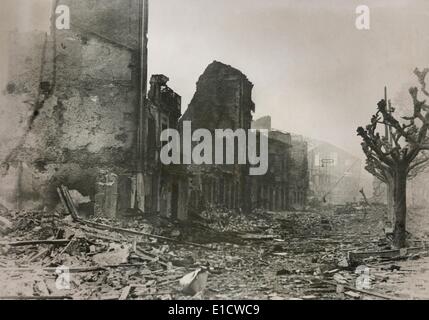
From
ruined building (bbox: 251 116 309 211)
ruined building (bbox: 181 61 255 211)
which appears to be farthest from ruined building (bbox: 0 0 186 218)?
ruined building (bbox: 251 116 309 211)

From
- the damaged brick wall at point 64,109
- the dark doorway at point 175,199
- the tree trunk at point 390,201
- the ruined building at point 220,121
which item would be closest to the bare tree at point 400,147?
the tree trunk at point 390,201

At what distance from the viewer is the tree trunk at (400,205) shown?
865cm

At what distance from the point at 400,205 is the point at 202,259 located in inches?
168

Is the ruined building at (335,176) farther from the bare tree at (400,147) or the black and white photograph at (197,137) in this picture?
the bare tree at (400,147)

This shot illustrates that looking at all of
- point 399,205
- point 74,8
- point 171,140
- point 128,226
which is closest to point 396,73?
point 399,205

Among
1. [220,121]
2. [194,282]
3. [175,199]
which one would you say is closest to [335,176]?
[220,121]

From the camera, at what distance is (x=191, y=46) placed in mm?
8328

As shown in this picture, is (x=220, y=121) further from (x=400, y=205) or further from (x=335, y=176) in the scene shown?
(x=400, y=205)

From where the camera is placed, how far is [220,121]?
9.55m

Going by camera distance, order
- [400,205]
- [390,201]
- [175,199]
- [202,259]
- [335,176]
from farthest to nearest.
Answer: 1. [335,176]
2. [390,201]
3. [175,199]
4. [400,205]
5. [202,259]

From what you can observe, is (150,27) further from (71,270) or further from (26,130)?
(71,270)

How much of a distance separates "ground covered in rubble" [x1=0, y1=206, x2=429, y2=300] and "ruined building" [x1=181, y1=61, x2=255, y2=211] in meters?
0.58

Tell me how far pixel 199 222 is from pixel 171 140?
1.87 meters

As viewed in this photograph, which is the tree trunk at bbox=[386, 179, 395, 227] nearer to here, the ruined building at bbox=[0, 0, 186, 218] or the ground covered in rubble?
the ground covered in rubble
